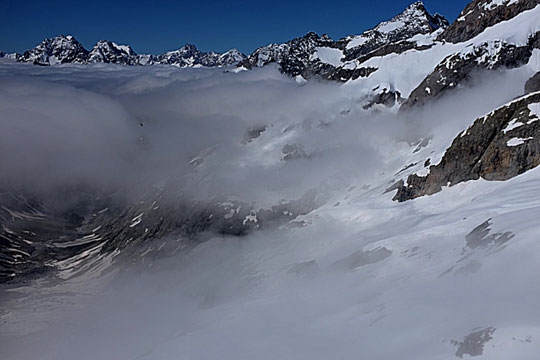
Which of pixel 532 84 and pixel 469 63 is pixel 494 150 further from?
pixel 469 63

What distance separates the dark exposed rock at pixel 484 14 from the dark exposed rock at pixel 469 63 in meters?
26.3

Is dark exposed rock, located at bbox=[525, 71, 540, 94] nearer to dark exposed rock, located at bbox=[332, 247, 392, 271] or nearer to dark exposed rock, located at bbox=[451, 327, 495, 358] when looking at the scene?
dark exposed rock, located at bbox=[332, 247, 392, 271]

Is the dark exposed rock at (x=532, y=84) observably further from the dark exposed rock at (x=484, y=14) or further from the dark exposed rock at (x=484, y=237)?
the dark exposed rock at (x=484, y=237)

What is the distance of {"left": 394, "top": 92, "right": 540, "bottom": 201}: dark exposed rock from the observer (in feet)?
181

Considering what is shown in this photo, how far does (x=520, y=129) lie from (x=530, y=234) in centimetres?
3676

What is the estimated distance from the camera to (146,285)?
16550 cm

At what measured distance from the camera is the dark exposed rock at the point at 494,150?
5531cm

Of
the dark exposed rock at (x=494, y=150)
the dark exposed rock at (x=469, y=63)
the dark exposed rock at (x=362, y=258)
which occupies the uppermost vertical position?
the dark exposed rock at (x=469, y=63)

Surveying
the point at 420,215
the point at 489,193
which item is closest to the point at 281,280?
the point at 420,215

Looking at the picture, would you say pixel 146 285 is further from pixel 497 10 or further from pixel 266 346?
pixel 497 10

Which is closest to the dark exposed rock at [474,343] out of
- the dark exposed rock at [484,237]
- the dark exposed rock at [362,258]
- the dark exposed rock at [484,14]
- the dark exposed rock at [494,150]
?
the dark exposed rock at [484,237]

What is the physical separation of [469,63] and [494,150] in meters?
119

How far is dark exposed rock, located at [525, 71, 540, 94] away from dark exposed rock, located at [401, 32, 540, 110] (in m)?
18.6

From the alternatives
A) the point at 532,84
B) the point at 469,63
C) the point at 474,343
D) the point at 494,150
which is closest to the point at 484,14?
the point at 469,63
